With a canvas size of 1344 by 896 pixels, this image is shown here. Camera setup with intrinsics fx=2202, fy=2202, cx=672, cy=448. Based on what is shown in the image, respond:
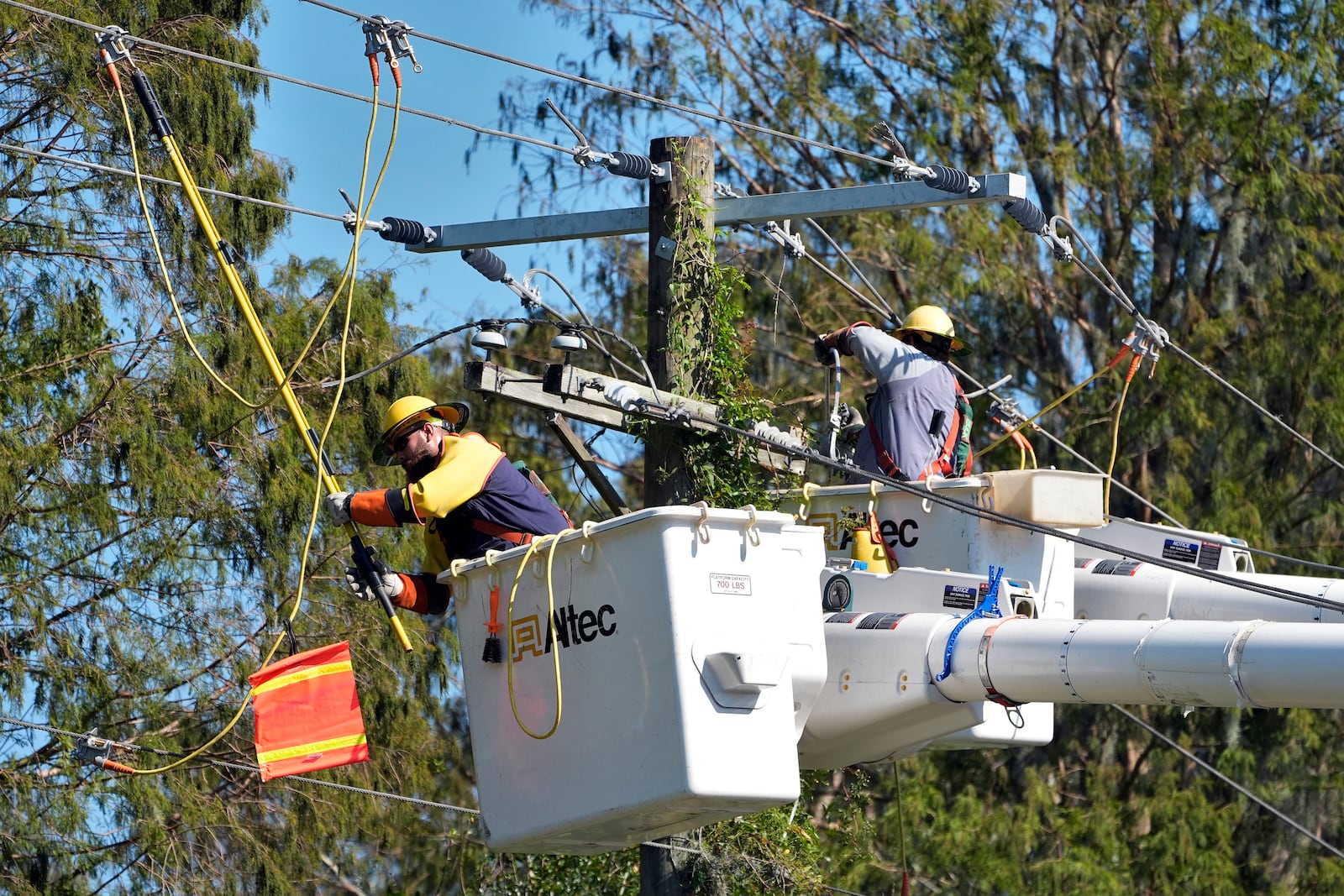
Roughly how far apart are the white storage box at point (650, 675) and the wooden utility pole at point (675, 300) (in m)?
1.66

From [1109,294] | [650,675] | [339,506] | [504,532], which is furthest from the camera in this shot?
[1109,294]

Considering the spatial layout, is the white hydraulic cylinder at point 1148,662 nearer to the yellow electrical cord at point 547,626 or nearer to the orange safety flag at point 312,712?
the yellow electrical cord at point 547,626

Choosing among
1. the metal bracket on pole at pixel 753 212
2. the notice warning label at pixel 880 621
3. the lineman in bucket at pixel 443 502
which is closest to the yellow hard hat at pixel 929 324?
the metal bracket on pole at pixel 753 212

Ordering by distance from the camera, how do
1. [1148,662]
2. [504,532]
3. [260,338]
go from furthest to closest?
[504,532]
[260,338]
[1148,662]

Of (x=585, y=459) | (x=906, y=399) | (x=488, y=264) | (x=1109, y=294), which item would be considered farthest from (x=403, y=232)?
(x=1109, y=294)

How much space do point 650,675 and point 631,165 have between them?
2.96m

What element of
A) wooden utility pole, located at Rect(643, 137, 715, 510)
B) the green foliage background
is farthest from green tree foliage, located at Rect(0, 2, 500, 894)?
wooden utility pole, located at Rect(643, 137, 715, 510)

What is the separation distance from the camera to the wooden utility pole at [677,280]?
9039mm

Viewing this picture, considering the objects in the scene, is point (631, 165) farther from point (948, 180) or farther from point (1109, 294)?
point (1109, 294)

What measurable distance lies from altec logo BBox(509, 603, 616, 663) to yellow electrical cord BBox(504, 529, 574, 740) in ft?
0.04

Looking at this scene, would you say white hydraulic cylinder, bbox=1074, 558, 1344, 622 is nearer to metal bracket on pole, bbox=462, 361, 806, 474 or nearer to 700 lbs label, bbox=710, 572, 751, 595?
metal bracket on pole, bbox=462, 361, 806, 474

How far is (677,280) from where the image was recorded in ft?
30.2

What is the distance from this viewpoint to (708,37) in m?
19.4

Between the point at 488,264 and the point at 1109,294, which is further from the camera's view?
the point at 1109,294
